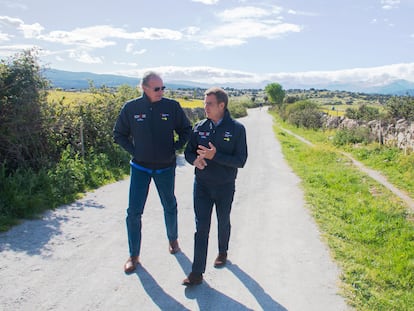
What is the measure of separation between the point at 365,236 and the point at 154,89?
4.21 meters

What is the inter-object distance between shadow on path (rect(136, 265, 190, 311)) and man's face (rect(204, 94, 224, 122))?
6.46ft

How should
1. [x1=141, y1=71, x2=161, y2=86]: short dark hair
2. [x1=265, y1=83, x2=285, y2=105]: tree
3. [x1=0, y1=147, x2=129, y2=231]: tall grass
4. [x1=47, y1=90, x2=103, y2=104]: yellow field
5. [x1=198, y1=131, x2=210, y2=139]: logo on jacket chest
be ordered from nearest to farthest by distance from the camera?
[x1=198, y1=131, x2=210, y2=139]: logo on jacket chest
[x1=141, y1=71, x2=161, y2=86]: short dark hair
[x1=0, y1=147, x2=129, y2=231]: tall grass
[x1=47, y1=90, x2=103, y2=104]: yellow field
[x1=265, y1=83, x2=285, y2=105]: tree

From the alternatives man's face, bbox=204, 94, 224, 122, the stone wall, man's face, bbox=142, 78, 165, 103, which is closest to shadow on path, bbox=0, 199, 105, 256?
man's face, bbox=142, 78, 165, 103

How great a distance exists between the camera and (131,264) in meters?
4.51

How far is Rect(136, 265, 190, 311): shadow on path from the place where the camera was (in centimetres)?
377

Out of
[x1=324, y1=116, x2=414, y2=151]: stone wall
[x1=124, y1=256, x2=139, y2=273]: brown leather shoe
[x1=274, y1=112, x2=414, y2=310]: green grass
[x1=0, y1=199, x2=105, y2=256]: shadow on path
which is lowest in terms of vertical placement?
[x1=0, y1=199, x2=105, y2=256]: shadow on path

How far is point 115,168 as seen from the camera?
10.7 m

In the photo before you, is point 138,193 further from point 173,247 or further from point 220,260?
point 220,260

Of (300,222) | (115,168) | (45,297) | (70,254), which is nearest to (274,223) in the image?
(300,222)

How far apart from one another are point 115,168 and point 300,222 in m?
5.89

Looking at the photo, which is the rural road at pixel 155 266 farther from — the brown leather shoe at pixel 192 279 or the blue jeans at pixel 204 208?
the blue jeans at pixel 204 208

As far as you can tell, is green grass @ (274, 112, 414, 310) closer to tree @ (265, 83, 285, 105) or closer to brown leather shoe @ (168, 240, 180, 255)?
brown leather shoe @ (168, 240, 180, 255)

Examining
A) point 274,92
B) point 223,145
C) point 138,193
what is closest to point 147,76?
point 223,145

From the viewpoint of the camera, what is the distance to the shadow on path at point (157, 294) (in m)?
3.77
